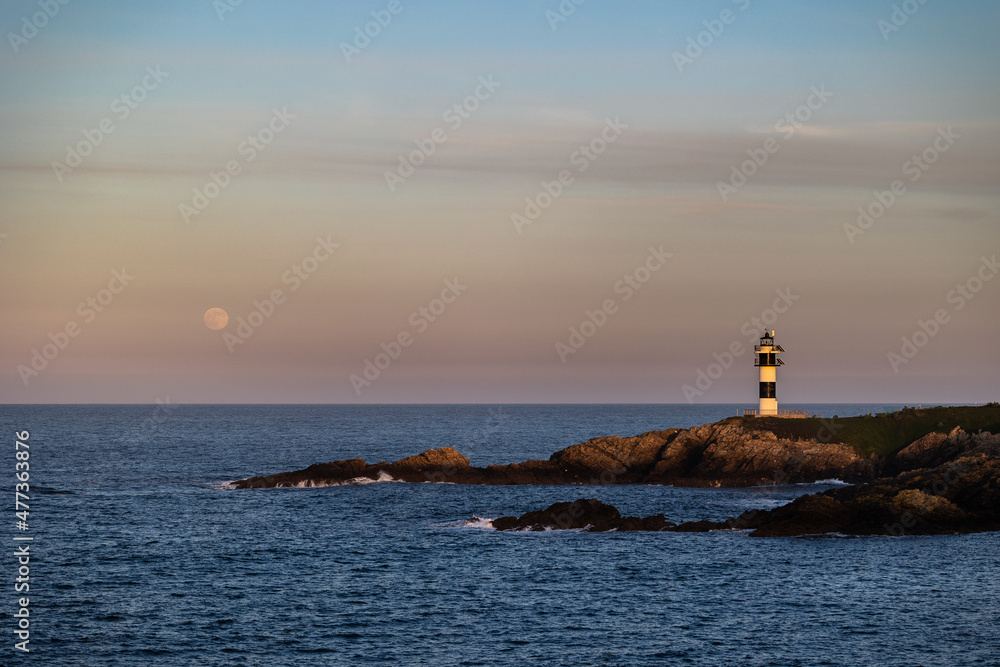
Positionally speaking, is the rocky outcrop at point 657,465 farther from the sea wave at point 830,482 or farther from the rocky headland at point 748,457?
the sea wave at point 830,482

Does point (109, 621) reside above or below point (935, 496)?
below

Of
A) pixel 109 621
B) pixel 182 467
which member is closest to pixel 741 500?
pixel 109 621

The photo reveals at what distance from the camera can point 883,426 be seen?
79500 millimetres

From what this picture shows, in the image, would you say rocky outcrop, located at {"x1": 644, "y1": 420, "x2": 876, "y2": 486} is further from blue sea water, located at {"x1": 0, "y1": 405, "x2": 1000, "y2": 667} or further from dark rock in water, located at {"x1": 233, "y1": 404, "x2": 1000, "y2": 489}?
blue sea water, located at {"x1": 0, "y1": 405, "x2": 1000, "y2": 667}

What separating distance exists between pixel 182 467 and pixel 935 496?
2943 inches

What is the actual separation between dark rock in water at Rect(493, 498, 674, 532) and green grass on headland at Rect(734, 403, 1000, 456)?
28333 millimetres

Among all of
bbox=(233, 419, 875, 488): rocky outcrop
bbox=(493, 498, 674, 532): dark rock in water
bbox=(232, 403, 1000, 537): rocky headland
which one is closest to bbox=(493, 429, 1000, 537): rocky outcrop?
bbox=(493, 498, 674, 532): dark rock in water

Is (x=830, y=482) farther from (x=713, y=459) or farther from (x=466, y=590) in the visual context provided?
(x=466, y=590)

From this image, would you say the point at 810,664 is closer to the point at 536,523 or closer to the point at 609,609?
the point at 609,609

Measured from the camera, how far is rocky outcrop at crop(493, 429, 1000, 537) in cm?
5175

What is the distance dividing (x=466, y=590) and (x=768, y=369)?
5620 cm

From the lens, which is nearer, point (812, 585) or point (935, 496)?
point (812, 585)

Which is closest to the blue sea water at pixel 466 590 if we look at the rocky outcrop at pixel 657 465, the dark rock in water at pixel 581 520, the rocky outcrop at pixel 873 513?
the dark rock in water at pixel 581 520

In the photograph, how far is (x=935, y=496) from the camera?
53031 mm
